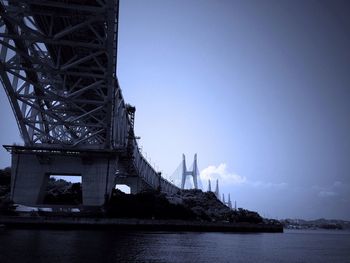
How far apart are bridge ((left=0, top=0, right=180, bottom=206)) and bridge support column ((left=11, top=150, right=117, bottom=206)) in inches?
5.3

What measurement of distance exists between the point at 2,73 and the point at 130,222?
25.3 m

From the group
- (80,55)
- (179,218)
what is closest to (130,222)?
(179,218)

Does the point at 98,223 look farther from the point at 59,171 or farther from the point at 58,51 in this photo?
the point at 58,51

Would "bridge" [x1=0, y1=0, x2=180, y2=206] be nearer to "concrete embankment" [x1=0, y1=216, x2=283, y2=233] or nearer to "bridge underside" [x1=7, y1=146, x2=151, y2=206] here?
"bridge underside" [x1=7, y1=146, x2=151, y2=206]

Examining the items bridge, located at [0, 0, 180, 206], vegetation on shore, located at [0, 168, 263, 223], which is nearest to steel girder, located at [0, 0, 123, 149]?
bridge, located at [0, 0, 180, 206]

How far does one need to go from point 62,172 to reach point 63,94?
12733 millimetres

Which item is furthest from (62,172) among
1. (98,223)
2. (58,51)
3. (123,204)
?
(58,51)

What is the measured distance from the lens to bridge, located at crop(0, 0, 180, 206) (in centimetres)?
3488

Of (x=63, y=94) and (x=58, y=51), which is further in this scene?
(x=63, y=94)

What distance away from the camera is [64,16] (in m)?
35.0

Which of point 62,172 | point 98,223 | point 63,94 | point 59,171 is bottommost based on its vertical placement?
point 98,223

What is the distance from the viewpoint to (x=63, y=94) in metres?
49.2

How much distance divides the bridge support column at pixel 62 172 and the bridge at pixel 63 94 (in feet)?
0.44

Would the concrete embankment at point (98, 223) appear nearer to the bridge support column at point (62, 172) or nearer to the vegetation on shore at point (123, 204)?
the vegetation on shore at point (123, 204)
